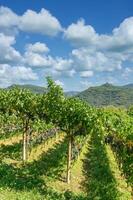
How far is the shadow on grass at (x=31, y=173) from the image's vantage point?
31987mm

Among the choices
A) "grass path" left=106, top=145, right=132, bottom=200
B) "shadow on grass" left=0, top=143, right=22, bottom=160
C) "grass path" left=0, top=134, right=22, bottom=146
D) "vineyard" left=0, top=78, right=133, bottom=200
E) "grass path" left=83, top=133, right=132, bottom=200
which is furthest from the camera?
"grass path" left=0, top=134, right=22, bottom=146

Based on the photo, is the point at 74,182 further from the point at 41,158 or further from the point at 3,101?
the point at 3,101

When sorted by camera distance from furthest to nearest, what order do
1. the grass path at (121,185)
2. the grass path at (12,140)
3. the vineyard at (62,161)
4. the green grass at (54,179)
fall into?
the grass path at (12,140)
the grass path at (121,185)
the vineyard at (62,161)
the green grass at (54,179)

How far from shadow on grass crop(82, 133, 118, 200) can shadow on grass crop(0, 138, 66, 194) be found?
10.3ft

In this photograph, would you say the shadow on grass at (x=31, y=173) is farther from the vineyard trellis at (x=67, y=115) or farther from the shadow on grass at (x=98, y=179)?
the shadow on grass at (x=98, y=179)

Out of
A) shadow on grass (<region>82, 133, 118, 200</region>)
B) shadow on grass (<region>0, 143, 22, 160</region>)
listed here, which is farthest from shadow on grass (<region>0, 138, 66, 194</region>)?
shadow on grass (<region>82, 133, 118, 200</region>)

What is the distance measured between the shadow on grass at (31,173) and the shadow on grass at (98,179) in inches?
124

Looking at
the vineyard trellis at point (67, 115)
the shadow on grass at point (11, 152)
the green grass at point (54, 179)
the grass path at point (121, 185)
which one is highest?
the vineyard trellis at point (67, 115)

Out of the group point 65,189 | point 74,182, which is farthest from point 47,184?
point 74,182

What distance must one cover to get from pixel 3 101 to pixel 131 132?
80.4 ft

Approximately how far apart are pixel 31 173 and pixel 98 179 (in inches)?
273

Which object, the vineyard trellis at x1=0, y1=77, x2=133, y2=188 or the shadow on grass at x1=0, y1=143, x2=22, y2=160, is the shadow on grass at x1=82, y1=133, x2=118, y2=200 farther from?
the shadow on grass at x1=0, y1=143, x2=22, y2=160

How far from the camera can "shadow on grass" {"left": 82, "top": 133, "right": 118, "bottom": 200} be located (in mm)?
31905

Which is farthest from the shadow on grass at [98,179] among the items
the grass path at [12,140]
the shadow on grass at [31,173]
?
the grass path at [12,140]
